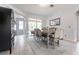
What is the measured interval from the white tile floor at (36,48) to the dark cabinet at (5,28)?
0.74ft

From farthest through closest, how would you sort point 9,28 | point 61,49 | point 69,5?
point 61,49 < point 9,28 < point 69,5

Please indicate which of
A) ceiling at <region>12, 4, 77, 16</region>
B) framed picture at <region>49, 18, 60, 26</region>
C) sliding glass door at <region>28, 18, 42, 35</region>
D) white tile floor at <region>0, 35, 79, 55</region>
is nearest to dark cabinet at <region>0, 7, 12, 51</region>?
white tile floor at <region>0, 35, 79, 55</region>

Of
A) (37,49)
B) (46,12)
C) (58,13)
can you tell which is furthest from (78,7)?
(37,49)

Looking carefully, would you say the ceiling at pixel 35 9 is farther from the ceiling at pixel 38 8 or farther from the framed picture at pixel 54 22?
the framed picture at pixel 54 22

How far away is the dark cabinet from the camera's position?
2.98 m

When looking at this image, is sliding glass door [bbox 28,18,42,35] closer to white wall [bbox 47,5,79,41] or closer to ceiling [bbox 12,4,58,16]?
ceiling [bbox 12,4,58,16]

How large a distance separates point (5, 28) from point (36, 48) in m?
1.22

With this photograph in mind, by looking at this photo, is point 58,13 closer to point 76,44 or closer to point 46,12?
point 46,12

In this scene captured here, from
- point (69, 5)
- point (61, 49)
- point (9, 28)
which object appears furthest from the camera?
point (61, 49)

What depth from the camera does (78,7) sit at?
9.70 ft

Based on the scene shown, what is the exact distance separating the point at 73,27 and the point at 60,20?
0.49 metres

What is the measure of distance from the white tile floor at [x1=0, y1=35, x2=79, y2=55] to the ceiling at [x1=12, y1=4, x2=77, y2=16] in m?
0.88

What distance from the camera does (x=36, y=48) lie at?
3.23m

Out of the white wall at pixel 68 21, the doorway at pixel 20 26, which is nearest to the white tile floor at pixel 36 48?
the doorway at pixel 20 26
